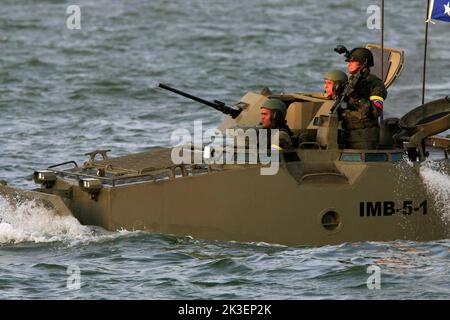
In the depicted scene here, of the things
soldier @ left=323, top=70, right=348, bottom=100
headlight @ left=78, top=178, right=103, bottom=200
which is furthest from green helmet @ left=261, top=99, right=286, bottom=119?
headlight @ left=78, top=178, right=103, bottom=200

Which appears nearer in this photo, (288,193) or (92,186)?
(92,186)

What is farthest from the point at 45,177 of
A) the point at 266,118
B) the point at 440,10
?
the point at 440,10

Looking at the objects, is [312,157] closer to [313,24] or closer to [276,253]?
[276,253]

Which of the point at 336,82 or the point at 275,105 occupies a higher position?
the point at 336,82

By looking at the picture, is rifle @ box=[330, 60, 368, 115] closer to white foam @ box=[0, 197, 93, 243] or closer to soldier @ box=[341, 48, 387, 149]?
soldier @ box=[341, 48, 387, 149]

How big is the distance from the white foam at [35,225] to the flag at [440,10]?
582 centimetres

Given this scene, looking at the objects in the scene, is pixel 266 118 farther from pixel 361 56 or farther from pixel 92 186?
pixel 92 186

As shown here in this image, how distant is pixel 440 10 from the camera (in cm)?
2075

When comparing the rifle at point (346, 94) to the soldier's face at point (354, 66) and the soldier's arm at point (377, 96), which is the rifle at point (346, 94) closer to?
the soldier's face at point (354, 66)

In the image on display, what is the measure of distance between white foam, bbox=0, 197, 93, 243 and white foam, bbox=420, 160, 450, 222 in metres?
4.32

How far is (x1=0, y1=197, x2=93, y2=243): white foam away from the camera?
18.4 m

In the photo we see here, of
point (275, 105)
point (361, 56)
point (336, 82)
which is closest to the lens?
point (275, 105)

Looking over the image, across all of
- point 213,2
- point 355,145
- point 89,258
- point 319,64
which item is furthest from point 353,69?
Result: point 213,2

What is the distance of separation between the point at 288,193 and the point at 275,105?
1.24m
